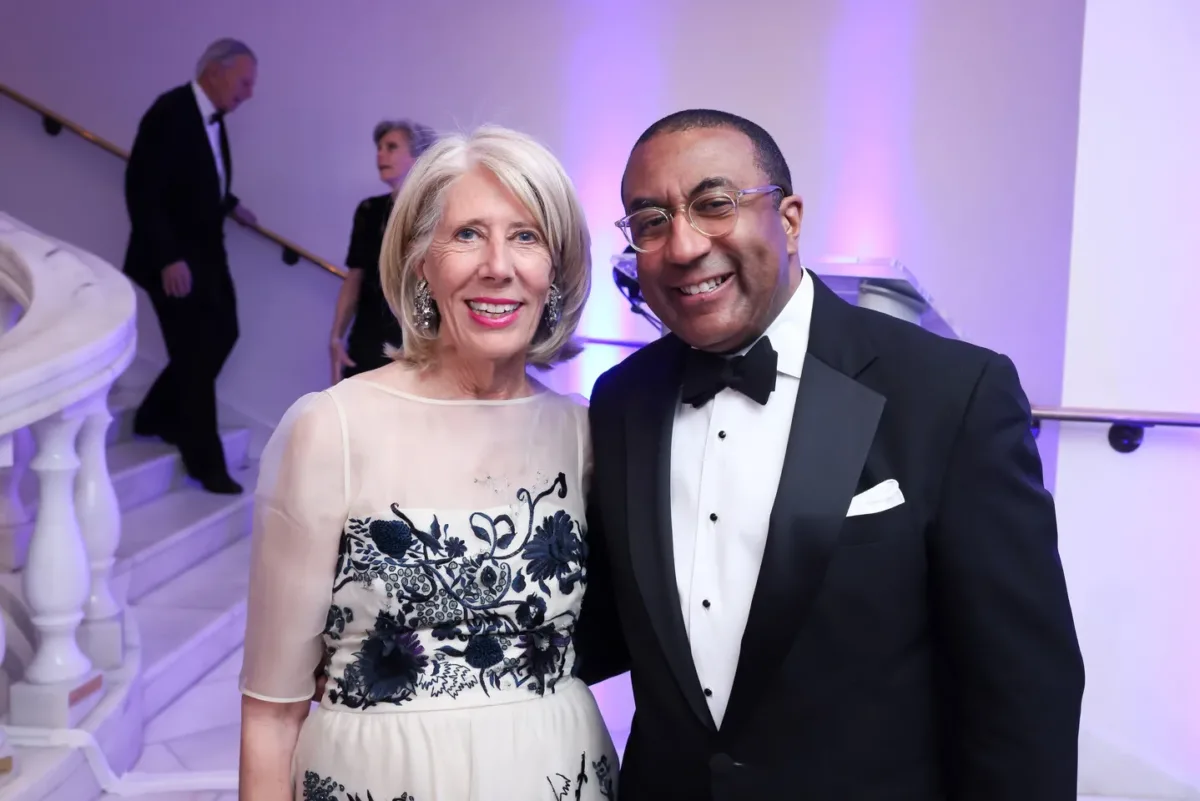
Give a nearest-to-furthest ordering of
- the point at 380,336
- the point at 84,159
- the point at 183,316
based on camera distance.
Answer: the point at 380,336, the point at 183,316, the point at 84,159

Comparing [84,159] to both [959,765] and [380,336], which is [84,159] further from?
[959,765]

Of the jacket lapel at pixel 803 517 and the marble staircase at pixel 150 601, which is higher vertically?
the jacket lapel at pixel 803 517

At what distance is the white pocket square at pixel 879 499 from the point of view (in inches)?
A: 47.3

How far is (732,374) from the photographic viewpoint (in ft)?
4.23

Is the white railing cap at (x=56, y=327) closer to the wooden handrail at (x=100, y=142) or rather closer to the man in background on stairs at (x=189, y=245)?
the man in background on stairs at (x=189, y=245)

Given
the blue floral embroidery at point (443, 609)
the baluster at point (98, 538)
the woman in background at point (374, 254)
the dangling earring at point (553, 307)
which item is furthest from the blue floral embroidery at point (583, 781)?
the woman in background at point (374, 254)

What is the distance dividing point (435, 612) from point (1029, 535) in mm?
757

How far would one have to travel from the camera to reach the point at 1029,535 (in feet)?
3.85

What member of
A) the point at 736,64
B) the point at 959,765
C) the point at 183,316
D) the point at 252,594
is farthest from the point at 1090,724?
the point at 183,316

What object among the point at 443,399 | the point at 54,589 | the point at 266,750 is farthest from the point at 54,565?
the point at 443,399

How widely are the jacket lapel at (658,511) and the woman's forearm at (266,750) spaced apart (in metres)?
0.56

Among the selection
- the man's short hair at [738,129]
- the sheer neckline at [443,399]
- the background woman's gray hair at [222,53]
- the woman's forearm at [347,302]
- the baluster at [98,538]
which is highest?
the background woman's gray hair at [222,53]

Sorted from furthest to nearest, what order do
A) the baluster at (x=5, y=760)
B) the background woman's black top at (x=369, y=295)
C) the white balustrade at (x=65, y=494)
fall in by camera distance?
the background woman's black top at (x=369, y=295) < the white balustrade at (x=65, y=494) < the baluster at (x=5, y=760)

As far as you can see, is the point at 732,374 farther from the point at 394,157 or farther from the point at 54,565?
the point at 394,157
